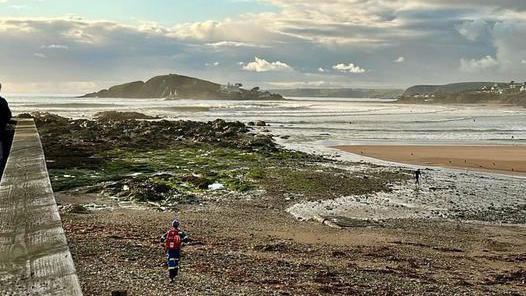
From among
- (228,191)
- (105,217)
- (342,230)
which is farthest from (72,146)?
(342,230)

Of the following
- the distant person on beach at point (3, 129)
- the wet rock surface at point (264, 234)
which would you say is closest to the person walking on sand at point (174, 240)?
the wet rock surface at point (264, 234)

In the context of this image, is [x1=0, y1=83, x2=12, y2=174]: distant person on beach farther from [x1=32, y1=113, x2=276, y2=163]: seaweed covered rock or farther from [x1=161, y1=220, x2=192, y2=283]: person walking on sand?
[x1=32, y1=113, x2=276, y2=163]: seaweed covered rock

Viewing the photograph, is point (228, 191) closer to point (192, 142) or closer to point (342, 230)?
point (342, 230)

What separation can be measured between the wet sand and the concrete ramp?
102 feet

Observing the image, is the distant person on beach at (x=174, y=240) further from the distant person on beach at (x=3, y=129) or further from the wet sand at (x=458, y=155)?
the wet sand at (x=458, y=155)

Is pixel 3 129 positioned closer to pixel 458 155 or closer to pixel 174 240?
pixel 174 240

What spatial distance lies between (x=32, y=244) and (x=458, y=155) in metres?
38.5

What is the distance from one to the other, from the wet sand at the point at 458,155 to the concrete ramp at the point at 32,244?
31.1m

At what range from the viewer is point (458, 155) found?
125ft

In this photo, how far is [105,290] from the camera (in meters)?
9.56

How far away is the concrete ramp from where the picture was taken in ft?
10.5

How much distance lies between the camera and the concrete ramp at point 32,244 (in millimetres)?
3213

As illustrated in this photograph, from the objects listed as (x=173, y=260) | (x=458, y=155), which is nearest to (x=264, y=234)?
(x=173, y=260)

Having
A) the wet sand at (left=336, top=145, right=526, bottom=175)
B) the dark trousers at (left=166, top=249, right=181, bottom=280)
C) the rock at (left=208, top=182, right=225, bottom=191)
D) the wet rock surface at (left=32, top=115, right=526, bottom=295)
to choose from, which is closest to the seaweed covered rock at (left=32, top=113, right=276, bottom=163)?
the wet rock surface at (left=32, top=115, right=526, bottom=295)
